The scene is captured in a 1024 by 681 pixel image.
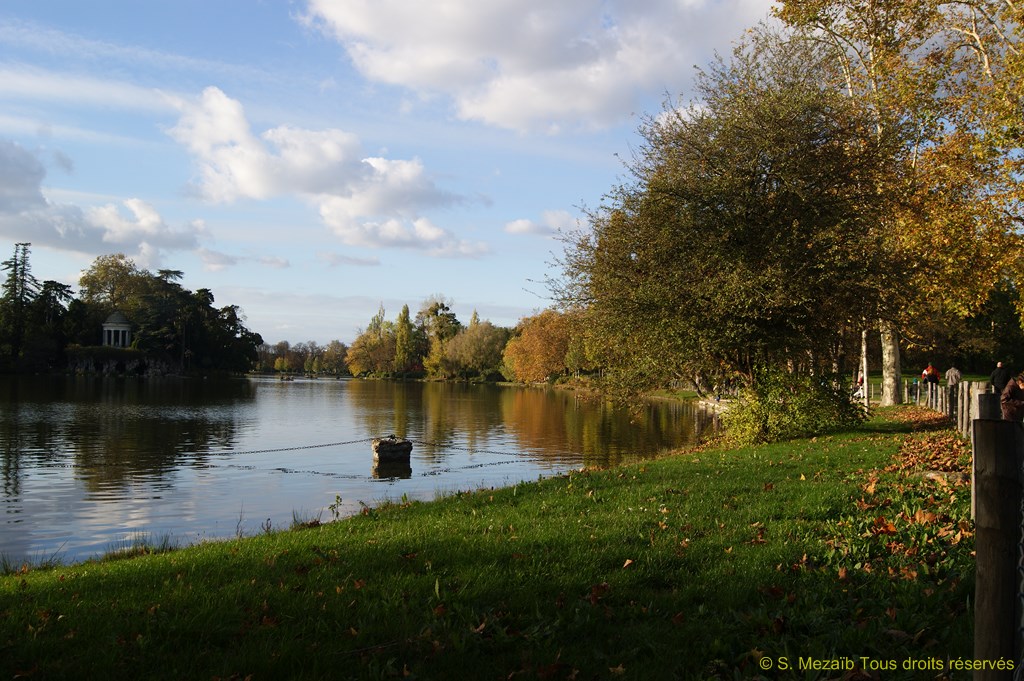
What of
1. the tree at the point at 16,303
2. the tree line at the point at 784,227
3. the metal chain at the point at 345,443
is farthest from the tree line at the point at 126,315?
the tree line at the point at 784,227

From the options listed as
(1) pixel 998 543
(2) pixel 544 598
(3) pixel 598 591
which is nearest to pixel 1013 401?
(3) pixel 598 591

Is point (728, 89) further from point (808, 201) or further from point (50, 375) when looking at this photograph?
point (50, 375)

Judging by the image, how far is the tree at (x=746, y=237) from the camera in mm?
20375

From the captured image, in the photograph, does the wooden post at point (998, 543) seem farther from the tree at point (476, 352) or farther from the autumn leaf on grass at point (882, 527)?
the tree at point (476, 352)

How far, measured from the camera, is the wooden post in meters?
3.29

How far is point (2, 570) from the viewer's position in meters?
10.8

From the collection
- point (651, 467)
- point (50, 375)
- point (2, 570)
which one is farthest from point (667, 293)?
point (50, 375)

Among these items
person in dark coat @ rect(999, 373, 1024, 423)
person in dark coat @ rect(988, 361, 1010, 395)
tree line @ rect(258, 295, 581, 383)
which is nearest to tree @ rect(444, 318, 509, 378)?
tree line @ rect(258, 295, 581, 383)

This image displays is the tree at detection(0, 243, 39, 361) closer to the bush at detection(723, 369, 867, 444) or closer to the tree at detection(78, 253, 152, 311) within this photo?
the tree at detection(78, 253, 152, 311)

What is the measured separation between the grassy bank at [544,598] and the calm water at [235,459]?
7257 mm

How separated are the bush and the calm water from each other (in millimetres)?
6136

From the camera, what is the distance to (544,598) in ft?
21.4

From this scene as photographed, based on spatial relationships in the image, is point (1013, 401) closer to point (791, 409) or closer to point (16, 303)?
point (791, 409)

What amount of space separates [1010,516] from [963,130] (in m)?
28.6
